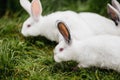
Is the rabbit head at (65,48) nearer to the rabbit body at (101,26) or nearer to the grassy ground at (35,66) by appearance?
the grassy ground at (35,66)

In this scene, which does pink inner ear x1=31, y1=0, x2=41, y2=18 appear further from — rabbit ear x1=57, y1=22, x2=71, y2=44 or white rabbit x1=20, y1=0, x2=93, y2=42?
rabbit ear x1=57, y1=22, x2=71, y2=44

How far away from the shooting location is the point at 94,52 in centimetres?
636

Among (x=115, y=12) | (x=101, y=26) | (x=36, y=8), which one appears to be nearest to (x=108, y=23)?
(x=101, y=26)

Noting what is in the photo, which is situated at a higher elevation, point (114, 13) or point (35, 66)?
point (114, 13)

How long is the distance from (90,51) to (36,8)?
1494 millimetres

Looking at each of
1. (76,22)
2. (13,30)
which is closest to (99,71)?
(76,22)

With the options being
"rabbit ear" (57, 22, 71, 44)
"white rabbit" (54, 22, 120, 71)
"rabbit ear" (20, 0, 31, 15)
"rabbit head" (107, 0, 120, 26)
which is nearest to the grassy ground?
"white rabbit" (54, 22, 120, 71)

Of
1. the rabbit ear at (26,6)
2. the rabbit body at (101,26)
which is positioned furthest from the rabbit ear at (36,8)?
the rabbit body at (101,26)

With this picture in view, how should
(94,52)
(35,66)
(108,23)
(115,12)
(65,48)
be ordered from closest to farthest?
(94,52) < (65,48) < (35,66) < (115,12) < (108,23)

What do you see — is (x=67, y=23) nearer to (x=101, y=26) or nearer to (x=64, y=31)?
(x=101, y=26)

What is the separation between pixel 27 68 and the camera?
655 centimetres

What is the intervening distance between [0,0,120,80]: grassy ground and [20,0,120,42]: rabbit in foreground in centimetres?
19

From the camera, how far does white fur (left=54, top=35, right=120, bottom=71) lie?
6.25 meters

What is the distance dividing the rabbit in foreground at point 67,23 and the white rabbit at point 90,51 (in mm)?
439
